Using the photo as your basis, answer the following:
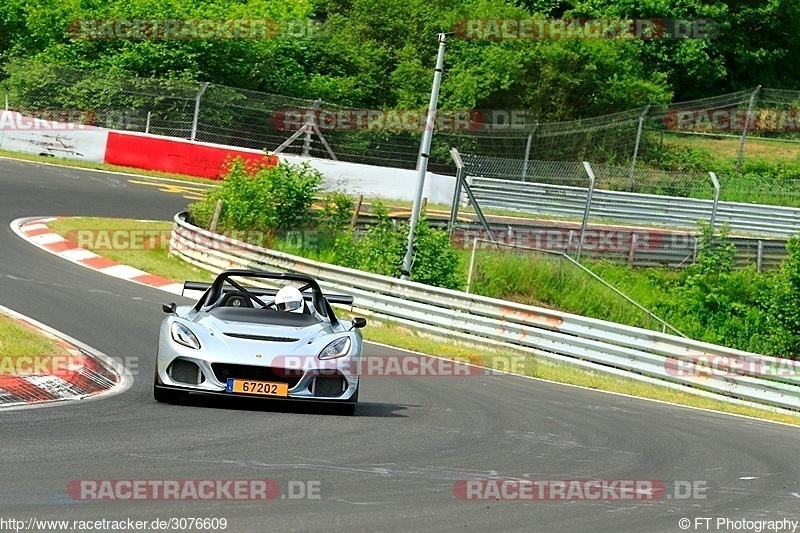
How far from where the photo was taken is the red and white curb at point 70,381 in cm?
985

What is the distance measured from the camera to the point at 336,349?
34.8ft

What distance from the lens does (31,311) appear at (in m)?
15.3

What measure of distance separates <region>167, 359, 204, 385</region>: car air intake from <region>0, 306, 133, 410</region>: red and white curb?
766 millimetres

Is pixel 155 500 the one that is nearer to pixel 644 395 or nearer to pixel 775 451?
pixel 775 451

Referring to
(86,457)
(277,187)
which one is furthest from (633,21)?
(86,457)

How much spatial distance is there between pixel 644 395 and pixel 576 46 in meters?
26.0

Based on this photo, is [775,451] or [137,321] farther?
[137,321]

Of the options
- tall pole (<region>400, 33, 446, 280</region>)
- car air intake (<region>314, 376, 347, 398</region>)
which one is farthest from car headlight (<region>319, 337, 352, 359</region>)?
tall pole (<region>400, 33, 446, 280</region>)

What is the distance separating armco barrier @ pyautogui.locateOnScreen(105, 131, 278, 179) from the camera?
3284cm

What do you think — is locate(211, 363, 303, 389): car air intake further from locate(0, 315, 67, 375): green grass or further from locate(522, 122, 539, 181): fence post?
locate(522, 122, 539, 181): fence post

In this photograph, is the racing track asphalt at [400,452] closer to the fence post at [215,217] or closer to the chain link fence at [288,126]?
the fence post at [215,217]

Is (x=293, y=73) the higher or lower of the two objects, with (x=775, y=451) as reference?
higher

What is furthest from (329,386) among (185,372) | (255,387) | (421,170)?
(421,170)

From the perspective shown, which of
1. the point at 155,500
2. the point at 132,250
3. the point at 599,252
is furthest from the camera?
the point at 599,252
